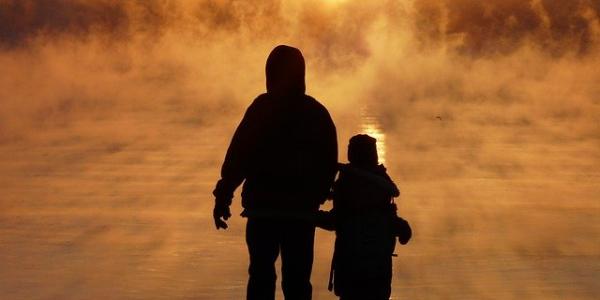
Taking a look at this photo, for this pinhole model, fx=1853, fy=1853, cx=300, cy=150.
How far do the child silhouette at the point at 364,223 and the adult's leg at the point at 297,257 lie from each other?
5.1 inches

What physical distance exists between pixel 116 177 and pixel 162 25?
2163 inches

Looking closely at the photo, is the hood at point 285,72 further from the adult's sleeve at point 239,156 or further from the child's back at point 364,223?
the child's back at point 364,223

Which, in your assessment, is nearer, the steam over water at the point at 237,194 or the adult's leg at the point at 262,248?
the adult's leg at the point at 262,248

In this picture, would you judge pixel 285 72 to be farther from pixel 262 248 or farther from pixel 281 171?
pixel 262 248

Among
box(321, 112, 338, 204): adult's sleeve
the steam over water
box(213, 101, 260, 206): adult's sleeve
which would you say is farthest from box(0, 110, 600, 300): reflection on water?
box(213, 101, 260, 206): adult's sleeve

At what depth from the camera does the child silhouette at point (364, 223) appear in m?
9.62

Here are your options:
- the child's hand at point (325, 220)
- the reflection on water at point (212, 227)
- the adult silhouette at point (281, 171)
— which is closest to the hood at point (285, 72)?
the adult silhouette at point (281, 171)

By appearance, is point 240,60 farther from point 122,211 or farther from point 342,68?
point 122,211

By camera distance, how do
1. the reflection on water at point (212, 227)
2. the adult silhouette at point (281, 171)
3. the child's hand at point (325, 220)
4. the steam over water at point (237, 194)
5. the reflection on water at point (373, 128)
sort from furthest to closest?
1. the reflection on water at point (373, 128)
2. the steam over water at point (237, 194)
3. the reflection on water at point (212, 227)
4. the child's hand at point (325, 220)
5. the adult silhouette at point (281, 171)

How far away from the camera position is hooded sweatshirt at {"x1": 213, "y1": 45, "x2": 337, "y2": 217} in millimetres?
9594

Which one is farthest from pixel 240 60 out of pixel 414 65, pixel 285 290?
pixel 285 290

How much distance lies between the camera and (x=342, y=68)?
47.2 meters

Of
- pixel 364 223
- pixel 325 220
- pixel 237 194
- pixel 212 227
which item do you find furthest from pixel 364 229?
pixel 237 194

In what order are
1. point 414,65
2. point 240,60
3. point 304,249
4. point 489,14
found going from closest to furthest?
point 304,249, point 414,65, point 240,60, point 489,14
